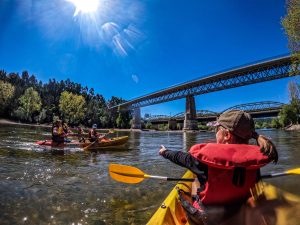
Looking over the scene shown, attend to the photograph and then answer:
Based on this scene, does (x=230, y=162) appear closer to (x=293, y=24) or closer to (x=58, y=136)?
(x=58, y=136)

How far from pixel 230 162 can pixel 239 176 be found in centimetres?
18

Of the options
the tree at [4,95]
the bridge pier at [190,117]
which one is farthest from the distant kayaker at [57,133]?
the tree at [4,95]

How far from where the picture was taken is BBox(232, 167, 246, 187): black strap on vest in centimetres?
251

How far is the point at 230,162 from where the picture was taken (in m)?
2.47

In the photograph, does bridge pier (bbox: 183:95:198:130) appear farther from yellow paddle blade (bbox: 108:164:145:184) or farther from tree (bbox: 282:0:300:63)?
yellow paddle blade (bbox: 108:164:145:184)

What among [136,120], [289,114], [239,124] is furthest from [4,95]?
[239,124]

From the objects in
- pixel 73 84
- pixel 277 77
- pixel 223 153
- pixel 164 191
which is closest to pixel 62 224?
pixel 164 191

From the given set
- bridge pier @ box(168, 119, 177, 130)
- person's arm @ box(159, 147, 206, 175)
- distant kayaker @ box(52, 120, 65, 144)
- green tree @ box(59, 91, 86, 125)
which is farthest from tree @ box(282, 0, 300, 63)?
bridge pier @ box(168, 119, 177, 130)

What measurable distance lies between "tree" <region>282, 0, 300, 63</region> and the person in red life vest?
687 inches

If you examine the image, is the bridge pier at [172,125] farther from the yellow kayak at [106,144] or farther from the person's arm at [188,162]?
the person's arm at [188,162]

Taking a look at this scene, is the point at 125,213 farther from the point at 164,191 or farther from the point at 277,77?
the point at 277,77

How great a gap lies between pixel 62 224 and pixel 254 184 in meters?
3.28

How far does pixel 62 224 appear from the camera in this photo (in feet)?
15.1

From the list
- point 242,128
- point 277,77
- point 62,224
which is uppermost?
point 277,77
